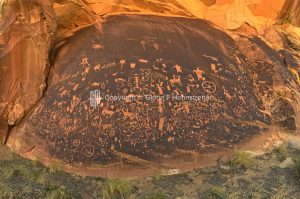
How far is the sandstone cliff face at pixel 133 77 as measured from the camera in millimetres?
4289

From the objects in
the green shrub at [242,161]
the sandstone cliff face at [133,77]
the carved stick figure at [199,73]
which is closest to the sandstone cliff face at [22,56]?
the sandstone cliff face at [133,77]

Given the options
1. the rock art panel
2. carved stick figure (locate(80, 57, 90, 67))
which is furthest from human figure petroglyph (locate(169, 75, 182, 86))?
carved stick figure (locate(80, 57, 90, 67))

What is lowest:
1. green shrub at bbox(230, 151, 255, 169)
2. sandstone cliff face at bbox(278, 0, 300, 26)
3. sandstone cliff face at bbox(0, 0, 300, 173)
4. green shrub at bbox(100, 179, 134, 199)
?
green shrub at bbox(100, 179, 134, 199)

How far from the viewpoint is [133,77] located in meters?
4.57

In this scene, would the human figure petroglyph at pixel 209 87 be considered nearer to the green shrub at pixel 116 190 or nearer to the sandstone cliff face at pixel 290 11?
the green shrub at pixel 116 190

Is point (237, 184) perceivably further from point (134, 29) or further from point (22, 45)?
point (22, 45)

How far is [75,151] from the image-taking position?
426cm

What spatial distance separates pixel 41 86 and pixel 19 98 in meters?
0.28

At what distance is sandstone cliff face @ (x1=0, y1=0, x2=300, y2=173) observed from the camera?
14.1ft

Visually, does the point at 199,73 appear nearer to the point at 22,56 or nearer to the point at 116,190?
the point at 116,190

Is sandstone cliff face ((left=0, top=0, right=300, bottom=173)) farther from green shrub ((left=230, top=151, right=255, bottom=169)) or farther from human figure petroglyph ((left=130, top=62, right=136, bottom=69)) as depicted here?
green shrub ((left=230, top=151, right=255, bottom=169))

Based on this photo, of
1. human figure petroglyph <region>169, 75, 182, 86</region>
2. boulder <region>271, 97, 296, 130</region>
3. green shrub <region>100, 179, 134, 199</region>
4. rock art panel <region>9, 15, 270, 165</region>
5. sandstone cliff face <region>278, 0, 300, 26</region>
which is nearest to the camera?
green shrub <region>100, 179, 134, 199</region>

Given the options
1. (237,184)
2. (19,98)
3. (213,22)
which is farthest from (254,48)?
(19,98)

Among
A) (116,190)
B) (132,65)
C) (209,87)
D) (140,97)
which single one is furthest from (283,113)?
(116,190)
